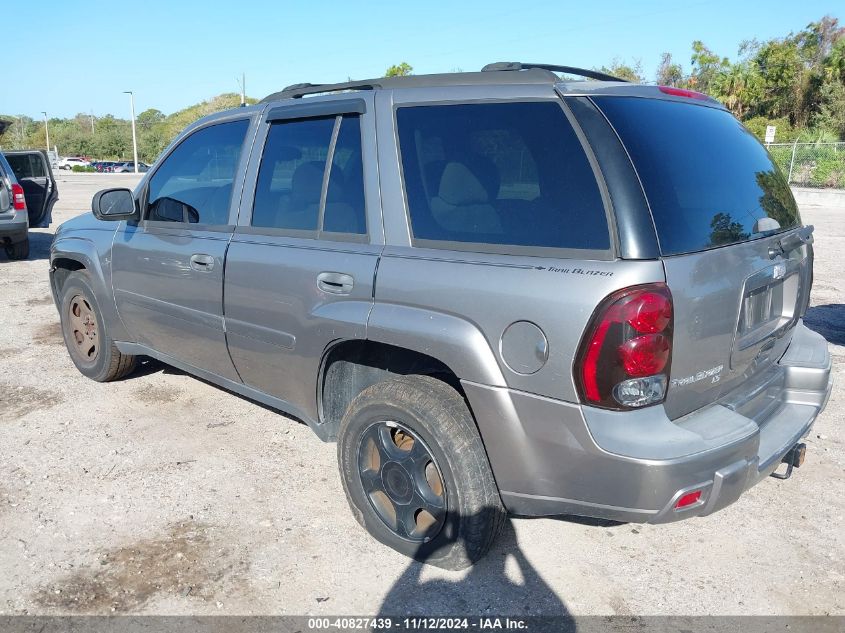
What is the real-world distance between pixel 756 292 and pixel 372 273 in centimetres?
150

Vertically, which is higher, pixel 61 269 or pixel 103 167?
pixel 103 167

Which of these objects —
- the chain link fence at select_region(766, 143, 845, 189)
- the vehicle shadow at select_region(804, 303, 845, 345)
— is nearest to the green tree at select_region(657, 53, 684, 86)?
the chain link fence at select_region(766, 143, 845, 189)

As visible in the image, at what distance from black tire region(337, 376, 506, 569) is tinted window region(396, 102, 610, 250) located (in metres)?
0.64

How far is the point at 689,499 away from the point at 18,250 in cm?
1099

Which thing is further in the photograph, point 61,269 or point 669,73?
point 669,73

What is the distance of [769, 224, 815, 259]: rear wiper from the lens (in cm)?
278

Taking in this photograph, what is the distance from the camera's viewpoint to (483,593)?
9.04 feet

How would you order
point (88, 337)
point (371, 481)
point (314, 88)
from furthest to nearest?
1. point (88, 337)
2. point (314, 88)
3. point (371, 481)

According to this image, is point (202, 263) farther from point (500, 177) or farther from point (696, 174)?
point (696, 174)

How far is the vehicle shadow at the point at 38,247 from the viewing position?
1120cm

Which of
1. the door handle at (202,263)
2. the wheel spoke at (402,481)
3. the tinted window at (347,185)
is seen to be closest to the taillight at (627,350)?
the wheel spoke at (402,481)

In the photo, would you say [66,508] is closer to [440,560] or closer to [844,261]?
[440,560]

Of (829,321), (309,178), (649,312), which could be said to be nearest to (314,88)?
(309,178)

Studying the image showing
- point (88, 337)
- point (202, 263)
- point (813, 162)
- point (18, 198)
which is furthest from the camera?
point (813, 162)
